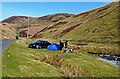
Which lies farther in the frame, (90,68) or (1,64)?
(90,68)

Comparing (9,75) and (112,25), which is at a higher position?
(112,25)

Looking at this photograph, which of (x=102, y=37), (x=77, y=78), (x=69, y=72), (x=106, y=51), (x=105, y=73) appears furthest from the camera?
(x=102, y=37)

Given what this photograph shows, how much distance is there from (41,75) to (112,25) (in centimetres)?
9870

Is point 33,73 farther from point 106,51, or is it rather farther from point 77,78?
point 106,51

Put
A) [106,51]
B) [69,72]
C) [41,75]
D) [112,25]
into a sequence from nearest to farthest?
[41,75] → [69,72] → [106,51] → [112,25]

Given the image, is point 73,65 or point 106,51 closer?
point 73,65

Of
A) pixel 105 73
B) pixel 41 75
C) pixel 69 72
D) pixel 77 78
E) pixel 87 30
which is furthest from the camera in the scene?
pixel 87 30

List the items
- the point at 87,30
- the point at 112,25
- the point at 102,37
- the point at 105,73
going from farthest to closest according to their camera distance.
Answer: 1. the point at 87,30
2. the point at 112,25
3. the point at 102,37
4. the point at 105,73

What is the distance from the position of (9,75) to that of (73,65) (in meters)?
14.5

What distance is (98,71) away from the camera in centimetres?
3628

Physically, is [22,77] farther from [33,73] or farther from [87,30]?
[87,30]

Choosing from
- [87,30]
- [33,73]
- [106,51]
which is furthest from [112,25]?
[33,73]

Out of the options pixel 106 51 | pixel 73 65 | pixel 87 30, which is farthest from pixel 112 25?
pixel 73 65

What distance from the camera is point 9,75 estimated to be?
2497cm
